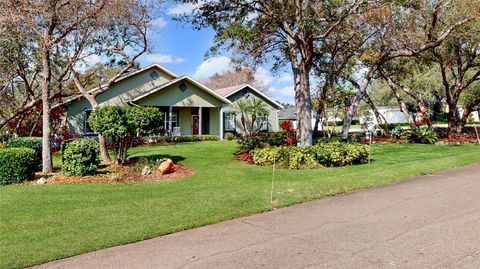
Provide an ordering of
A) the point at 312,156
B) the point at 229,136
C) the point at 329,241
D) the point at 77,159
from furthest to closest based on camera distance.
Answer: the point at 229,136, the point at 312,156, the point at 77,159, the point at 329,241

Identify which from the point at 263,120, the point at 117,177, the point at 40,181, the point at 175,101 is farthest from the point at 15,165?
the point at 263,120

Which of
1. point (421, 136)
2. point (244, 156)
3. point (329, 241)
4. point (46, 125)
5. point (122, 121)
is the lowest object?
point (329, 241)

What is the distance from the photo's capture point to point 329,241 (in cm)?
500

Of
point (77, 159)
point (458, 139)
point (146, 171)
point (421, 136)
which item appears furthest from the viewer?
point (458, 139)

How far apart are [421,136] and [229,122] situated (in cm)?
1410

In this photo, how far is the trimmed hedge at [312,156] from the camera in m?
12.3

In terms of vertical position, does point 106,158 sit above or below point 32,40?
below

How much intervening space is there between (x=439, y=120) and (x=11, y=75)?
51.7 meters

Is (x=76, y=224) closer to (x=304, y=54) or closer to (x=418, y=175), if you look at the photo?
(x=418, y=175)

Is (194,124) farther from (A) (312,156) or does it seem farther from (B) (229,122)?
(A) (312,156)

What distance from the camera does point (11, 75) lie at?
17938 millimetres

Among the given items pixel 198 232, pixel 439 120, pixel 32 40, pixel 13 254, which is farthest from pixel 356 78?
pixel 439 120

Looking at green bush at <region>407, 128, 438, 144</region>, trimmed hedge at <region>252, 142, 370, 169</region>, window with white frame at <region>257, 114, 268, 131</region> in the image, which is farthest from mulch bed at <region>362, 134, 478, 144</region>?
window with white frame at <region>257, 114, 268, 131</region>

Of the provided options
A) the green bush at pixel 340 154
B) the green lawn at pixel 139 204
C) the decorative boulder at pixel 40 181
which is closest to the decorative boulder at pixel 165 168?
the green lawn at pixel 139 204
